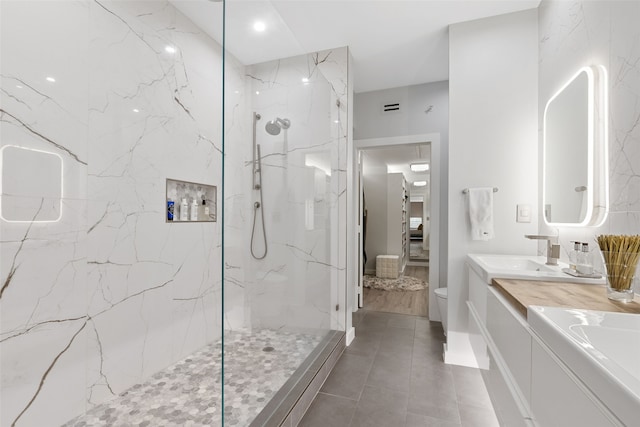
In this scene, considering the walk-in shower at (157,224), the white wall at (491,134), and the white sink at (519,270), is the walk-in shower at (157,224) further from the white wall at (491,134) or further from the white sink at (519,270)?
the white sink at (519,270)

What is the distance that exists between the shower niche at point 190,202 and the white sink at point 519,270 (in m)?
2.02

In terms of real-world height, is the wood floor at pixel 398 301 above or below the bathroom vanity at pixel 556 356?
below

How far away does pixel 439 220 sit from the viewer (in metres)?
3.23

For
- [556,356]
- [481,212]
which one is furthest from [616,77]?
[556,356]

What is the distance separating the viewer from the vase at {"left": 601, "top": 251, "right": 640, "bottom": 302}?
102 cm

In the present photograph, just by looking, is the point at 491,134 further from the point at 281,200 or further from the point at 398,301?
the point at 398,301

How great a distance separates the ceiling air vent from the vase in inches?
106

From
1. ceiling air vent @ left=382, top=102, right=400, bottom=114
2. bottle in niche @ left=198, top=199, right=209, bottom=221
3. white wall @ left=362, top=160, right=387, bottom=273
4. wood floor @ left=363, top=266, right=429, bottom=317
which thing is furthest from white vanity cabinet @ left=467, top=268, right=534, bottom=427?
white wall @ left=362, top=160, right=387, bottom=273

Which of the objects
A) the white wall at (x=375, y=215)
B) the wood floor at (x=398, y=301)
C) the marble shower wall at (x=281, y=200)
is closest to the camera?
the marble shower wall at (x=281, y=200)

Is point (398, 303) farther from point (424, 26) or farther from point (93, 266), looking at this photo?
point (93, 266)

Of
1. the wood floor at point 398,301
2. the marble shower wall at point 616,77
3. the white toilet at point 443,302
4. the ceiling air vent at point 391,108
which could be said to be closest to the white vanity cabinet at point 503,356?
the marble shower wall at point 616,77

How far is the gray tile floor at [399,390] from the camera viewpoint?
5.50ft

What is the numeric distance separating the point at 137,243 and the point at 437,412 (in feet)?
6.83

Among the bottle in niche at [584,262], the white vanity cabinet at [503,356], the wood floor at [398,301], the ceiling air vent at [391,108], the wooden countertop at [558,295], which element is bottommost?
the wood floor at [398,301]
